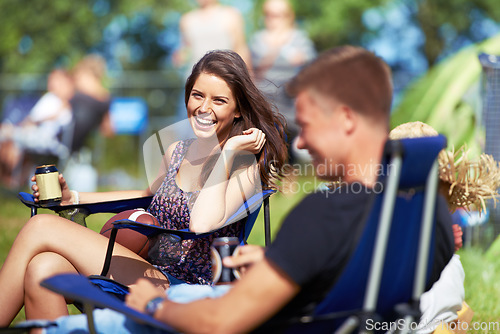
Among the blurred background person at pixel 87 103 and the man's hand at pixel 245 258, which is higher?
the blurred background person at pixel 87 103

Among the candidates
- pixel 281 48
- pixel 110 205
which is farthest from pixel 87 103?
pixel 110 205

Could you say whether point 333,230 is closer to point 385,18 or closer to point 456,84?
A: point 456,84

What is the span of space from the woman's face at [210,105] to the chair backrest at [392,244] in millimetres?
1371

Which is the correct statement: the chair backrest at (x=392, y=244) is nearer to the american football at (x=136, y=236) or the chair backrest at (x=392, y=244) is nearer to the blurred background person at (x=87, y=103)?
the american football at (x=136, y=236)

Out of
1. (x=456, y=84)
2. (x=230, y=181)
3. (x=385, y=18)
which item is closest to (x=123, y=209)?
(x=230, y=181)

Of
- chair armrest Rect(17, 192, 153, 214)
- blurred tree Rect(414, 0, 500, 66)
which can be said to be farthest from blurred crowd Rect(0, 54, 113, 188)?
blurred tree Rect(414, 0, 500, 66)

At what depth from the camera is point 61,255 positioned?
2.59 meters

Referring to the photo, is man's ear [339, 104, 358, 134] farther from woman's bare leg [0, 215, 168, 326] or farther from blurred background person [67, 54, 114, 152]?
blurred background person [67, 54, 114, 152]

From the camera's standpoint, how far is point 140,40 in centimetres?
1977

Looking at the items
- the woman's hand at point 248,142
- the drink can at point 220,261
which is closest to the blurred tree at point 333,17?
the woman's hand at point 248,142

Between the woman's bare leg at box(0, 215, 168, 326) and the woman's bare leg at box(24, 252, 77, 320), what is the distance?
1.7 inches

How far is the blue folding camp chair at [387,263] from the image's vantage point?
1.70m

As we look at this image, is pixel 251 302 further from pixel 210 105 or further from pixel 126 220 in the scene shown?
pixel 210 105

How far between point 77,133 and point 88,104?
0.53 metres
